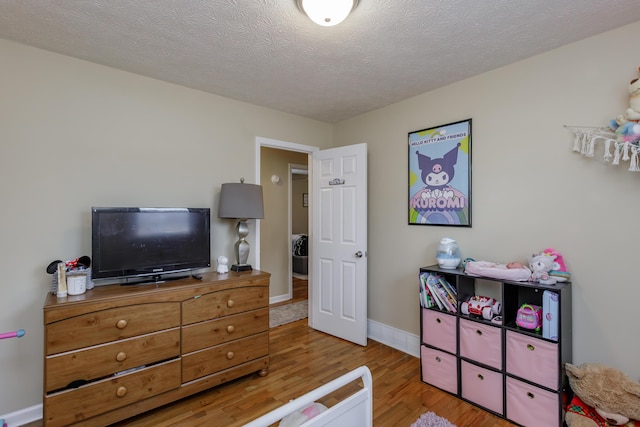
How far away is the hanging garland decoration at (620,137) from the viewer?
5.77 feet

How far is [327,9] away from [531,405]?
262cm

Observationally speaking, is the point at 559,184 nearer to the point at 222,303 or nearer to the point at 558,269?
the point at 558,269

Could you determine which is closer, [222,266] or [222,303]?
[222,303]

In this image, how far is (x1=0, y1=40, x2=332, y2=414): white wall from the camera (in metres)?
2.03

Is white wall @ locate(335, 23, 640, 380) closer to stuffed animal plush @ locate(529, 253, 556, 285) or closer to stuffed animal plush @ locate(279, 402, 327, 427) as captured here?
stuffed animal plush @ locate(529, 253, 556, 285)

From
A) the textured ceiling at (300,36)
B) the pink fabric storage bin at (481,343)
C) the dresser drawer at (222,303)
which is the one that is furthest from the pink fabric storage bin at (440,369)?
the textured ceiling at (300,36)

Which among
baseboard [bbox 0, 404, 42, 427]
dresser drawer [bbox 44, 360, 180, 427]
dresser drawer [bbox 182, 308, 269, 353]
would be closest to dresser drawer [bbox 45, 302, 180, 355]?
dresser drawer [bbox 182, 308, 269, 353]

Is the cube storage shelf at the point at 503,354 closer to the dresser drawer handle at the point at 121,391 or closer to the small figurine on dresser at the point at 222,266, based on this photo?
the small figurine on dresser at the point at 222,266

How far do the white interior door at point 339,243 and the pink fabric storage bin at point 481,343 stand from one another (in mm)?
1077

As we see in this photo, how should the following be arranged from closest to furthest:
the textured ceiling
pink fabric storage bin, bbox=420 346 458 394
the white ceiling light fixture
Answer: the white ceiling light fixture < the textured ceiling < pink fabric storage bin, bbox=420 346 458 394

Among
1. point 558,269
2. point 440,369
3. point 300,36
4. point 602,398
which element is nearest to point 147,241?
point 300,36

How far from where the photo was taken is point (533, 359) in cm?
195

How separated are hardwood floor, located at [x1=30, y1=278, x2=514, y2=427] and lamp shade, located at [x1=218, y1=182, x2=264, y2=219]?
1359 mm

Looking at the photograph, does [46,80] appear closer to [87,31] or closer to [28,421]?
[87,31]
